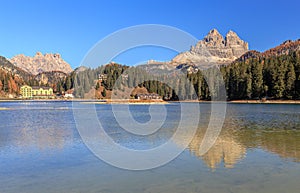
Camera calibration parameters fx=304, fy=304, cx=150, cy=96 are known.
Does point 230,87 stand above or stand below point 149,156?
above

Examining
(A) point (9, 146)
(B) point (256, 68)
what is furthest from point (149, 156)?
(B) point (256, 68)

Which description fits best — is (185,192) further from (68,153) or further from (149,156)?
(68,153)

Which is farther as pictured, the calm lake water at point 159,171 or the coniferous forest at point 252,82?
the coniferous forest at point 252,82

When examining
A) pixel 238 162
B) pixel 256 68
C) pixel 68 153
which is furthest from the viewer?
pixel 256 68

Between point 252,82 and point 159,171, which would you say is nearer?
point 159,171

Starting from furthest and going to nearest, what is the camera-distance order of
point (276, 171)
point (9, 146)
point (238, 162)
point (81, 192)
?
point (9, 146), point (238, 162), point (276, 171), point (81, 192)

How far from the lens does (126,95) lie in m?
196

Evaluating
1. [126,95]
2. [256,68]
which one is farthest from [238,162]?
[126,95]

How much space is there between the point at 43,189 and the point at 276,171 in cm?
1018

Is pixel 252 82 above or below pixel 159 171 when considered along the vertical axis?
above

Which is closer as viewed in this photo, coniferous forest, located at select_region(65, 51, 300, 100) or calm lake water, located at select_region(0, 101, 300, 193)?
calm lake water, located at select_region(0, 101, 300, 193)

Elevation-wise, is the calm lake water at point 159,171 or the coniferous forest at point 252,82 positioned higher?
the coniferous forest at point 252,82

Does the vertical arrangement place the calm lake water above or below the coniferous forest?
below

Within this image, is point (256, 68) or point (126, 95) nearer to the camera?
point (256, 68)
